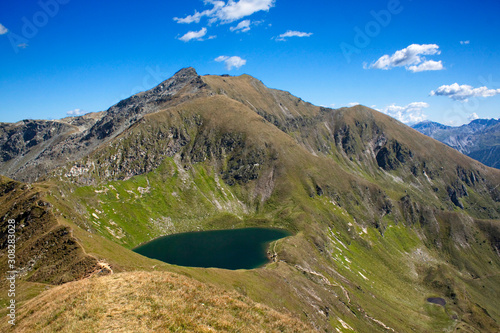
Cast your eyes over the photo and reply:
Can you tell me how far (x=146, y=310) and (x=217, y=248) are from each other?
122641mm

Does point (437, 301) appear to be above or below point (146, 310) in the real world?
below

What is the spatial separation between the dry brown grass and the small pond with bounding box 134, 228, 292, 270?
89.7 meters

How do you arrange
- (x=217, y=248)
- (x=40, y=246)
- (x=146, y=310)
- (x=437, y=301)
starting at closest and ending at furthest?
(x=146, y=310) < (x=40, y=246) < (x=217, y=248) < (x=437, y=301)

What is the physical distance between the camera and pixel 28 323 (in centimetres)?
2725

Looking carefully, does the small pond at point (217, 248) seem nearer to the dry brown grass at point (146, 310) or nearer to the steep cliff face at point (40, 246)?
the steep cliff face at point (40, 246)

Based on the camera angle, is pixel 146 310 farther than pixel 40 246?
No

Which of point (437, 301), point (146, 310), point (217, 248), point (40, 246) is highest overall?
point (40, 246)

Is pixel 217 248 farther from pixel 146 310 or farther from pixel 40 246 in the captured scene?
pixel 146 310

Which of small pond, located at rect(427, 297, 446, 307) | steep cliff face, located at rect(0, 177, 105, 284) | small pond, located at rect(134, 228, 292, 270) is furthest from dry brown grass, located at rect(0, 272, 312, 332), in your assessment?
small pond, located at rect(427, 297, 446, 307)

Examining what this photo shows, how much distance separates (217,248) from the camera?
146125 millimetres

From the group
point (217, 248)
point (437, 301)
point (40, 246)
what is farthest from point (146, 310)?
point (437, 301)

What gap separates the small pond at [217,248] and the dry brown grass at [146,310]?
89745 mm

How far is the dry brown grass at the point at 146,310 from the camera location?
25359mm

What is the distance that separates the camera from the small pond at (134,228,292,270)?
12462 cm
